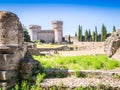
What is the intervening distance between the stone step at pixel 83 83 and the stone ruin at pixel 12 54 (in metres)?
1.01

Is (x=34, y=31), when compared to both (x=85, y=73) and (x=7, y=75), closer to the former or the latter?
(x=85, y=73)

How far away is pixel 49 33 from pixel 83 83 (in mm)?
72216

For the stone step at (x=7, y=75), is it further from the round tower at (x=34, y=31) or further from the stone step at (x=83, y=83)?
the round tower at (x=34, y=31)

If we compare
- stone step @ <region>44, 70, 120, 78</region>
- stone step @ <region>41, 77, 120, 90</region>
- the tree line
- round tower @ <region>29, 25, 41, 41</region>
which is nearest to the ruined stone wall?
stone step @ <region>44, 70, 120, 78</region>

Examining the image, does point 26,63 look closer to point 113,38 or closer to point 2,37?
point 2,37

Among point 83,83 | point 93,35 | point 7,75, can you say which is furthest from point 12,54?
point 93,35

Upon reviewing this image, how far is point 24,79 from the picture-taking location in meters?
10.8

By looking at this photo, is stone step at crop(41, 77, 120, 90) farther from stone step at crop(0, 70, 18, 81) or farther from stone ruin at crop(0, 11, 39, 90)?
stone step at crop(0, 70, 18, 81)

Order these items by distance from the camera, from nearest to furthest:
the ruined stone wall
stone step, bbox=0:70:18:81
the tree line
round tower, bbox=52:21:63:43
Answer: stone step, bbox=0:70:18:81 → the ruined stone wall → the tree line → round tower, bbox=52:21:63:43

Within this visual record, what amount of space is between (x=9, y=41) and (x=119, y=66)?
5.74m

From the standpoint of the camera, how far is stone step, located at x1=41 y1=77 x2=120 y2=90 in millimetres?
9906

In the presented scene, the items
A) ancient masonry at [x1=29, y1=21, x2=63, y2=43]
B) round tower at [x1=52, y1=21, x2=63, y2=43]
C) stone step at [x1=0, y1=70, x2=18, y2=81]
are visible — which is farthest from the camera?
ancient masonry at [x1=29, y1=21, x2=63, y2=43]

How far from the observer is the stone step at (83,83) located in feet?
32.5

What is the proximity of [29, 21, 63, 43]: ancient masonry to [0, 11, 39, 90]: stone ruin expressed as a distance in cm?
6837
